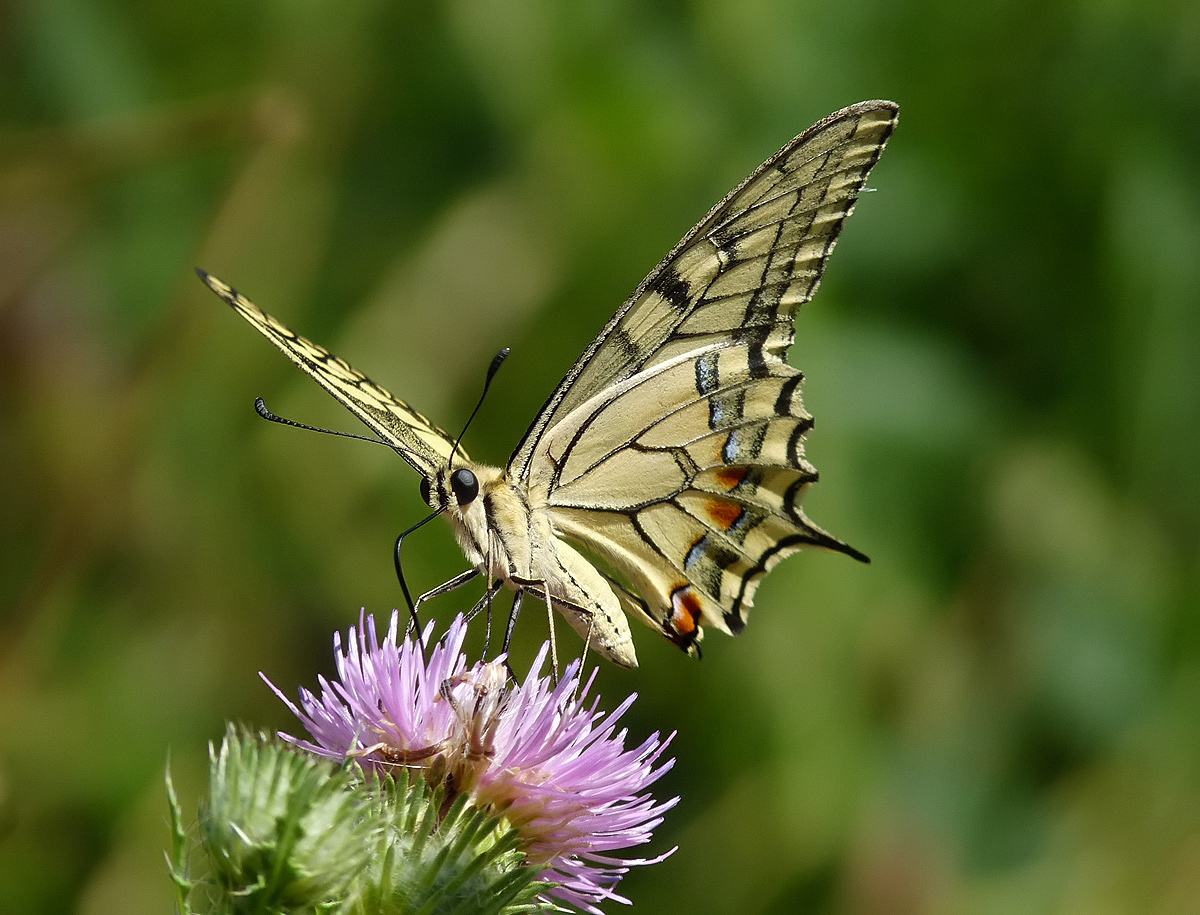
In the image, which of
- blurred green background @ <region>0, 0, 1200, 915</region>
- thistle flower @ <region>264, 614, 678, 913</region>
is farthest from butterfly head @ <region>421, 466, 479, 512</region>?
blurred green background @ <region>0, 0, 1200, 915</region>

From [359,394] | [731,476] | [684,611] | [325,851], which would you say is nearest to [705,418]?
[731,476]

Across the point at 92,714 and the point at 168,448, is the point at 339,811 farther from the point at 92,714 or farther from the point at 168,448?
the point at 168,448

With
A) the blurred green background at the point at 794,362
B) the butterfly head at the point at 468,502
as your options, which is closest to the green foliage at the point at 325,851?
the butterfly head at the point at 468,502

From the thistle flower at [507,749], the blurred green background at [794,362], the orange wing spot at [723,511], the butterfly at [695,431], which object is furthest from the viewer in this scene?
the blurred green background at [794,362]

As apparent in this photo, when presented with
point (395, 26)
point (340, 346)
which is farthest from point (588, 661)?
point (395, 26)

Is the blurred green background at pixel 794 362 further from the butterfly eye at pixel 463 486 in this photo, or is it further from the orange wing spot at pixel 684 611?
the butterfly eye at pixel 463 486

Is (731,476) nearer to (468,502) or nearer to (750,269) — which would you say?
(750,269)

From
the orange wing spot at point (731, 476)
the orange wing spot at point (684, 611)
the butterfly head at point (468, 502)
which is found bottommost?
the butterfly head at point (468, 502)
